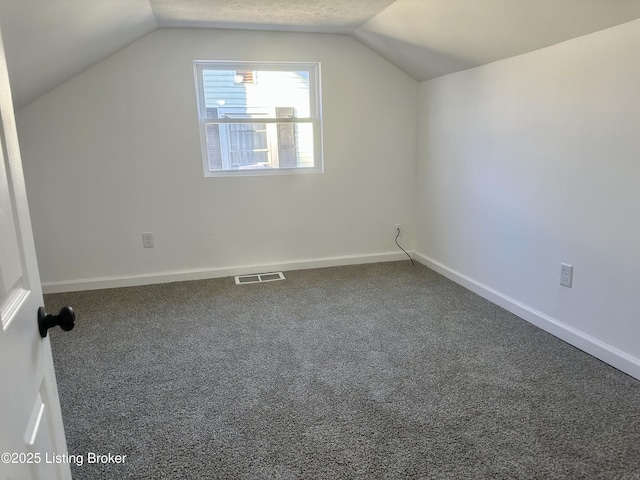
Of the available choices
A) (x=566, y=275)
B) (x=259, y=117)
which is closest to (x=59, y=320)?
(x=566, y=275)

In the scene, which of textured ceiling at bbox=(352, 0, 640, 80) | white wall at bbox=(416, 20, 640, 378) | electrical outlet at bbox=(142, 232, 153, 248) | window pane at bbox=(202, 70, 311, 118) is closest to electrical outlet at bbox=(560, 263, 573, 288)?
white wall at bbox=(416, 20, 640, 378)

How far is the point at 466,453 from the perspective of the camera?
5.24 feet

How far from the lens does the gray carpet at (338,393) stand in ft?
5.16

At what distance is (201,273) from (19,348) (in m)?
2.96

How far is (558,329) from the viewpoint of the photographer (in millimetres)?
2477

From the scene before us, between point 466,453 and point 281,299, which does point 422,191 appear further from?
point 466,453

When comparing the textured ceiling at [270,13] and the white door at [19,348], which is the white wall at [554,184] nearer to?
the textured ceiling at [270,13]

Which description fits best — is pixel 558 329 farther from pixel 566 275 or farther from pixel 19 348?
pixel 19 348

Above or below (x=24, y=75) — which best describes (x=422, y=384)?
below

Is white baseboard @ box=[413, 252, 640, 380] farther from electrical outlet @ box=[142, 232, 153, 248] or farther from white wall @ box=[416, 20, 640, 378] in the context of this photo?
electrical outlet @ box=[142, 232, 153, 248]

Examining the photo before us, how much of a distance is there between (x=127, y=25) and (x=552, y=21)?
2538mm

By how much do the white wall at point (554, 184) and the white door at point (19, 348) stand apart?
2.36 metres

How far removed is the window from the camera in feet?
11.7

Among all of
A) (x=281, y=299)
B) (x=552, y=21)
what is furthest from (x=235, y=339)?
(x=552, y=21)
